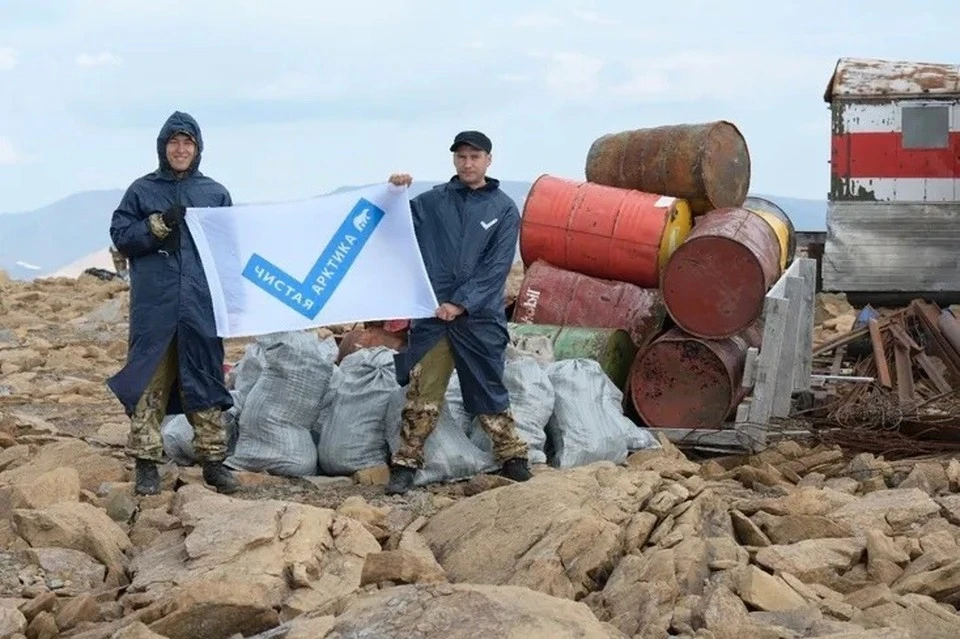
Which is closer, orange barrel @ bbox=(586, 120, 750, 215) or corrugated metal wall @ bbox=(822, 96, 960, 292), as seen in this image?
orange barrel @ bbox=(586, 120, 750, 215)

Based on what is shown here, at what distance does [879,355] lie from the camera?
10258mm

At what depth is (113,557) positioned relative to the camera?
19.7 feet

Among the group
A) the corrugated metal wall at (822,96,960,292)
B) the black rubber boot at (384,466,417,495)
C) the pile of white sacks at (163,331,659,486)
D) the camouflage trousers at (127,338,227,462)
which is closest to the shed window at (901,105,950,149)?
the corrugated metal wall at (822,96,960,292)

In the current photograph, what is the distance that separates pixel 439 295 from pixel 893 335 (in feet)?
14.8

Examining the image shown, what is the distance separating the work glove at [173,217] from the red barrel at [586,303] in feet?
11.4

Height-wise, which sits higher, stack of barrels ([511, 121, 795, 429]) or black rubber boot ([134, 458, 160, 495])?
stack of barrels ([511, 121, 795, 429])

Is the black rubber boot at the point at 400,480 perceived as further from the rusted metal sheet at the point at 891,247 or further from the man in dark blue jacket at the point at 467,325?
the rusted metal sheet at the point at 891,247

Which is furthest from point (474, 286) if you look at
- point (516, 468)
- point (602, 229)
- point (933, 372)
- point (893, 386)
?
point (933, 372)

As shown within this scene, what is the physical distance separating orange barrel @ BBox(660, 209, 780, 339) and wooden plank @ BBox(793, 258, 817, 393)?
93cm

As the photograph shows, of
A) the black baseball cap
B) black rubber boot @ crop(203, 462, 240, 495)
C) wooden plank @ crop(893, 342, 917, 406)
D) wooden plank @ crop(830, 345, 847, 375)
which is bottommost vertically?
wooden plank @ crop(830, 345, 847, 375)

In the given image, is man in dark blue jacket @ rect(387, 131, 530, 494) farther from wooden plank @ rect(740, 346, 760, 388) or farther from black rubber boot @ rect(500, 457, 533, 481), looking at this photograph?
wooden plank @ rect(740, 346, 760, 388)

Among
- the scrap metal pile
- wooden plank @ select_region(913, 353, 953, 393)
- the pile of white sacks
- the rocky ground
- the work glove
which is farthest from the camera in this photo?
wooden plank @ select_region(913, 353, 953, 393)

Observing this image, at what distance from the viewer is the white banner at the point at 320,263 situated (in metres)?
7.37

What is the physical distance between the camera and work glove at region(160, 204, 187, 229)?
702cm
